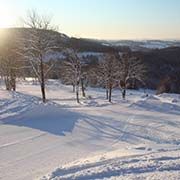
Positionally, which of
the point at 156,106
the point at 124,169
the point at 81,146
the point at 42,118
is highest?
the point at 124,169

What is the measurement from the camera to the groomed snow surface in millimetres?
10312

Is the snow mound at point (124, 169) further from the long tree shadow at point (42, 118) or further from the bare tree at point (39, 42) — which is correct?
the bare tree at point (39, 42)

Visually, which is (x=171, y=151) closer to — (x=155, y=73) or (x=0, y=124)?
(x=0, y=124)

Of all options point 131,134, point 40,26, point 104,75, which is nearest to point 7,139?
point 131,134

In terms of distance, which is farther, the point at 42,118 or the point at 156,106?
the point at 156,106

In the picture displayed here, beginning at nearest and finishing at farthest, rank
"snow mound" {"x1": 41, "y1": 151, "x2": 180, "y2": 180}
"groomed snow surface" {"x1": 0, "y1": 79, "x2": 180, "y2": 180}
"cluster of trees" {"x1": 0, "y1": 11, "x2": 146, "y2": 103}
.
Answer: "snow mound" {"x1": 41, "y1": 151, "x2": 180, "y2": 180} → "groomed snow surface" {"x1": 0, "y1": 79, "x2": 180, "y2": 180} → "cluster of trees" {"x1": 0, "y1": 11, "x2": 146, "y2": 103}

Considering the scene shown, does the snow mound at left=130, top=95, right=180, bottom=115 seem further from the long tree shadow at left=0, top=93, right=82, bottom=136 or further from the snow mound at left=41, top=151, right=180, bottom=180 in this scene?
the snow mound at left=41, top=151, right=180, bottom=180

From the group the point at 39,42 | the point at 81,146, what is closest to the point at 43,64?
the point at 39,42

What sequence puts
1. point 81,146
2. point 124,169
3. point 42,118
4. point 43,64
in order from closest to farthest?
point 124,169, point 81,146, point 42,118, point 43,64

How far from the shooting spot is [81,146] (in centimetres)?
1574

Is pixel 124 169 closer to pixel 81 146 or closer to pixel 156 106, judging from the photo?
pixel 81 146

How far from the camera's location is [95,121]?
23.0 metres

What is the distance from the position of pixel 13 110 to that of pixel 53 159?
10.4 m

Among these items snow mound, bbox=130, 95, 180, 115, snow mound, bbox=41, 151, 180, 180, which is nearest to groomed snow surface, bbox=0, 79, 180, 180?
snow mound, bbox=41, 151, 180, 180
